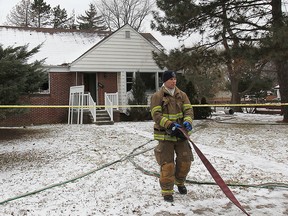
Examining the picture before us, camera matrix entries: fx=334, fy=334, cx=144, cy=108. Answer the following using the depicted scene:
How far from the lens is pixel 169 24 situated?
15.2m

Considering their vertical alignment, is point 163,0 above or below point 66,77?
above

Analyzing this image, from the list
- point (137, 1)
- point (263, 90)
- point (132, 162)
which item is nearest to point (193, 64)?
point (132, 162)

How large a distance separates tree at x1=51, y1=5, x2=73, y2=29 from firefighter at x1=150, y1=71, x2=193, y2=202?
47419 mm

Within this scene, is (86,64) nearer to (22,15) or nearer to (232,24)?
(232,24)

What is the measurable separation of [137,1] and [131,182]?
4229 cm

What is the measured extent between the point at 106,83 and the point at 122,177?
42.9 ft

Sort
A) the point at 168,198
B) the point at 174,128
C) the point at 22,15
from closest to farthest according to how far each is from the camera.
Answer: the point at 174,128 → the point at 168,198 → the point at 22,15

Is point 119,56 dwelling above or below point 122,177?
above

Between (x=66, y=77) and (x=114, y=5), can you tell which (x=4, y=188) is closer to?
(x=66, y=77)

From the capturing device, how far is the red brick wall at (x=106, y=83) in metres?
18.7

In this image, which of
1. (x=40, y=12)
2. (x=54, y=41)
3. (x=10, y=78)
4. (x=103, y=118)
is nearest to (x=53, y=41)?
(x=54, y=41)

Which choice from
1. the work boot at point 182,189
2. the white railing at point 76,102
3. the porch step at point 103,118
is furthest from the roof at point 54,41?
the work boot at point 182,189

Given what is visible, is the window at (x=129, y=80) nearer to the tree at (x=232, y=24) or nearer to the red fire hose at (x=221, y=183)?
the tree at (x=232, y=24)

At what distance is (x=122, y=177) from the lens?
6078mm
